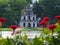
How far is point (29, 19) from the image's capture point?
28438 millimetres

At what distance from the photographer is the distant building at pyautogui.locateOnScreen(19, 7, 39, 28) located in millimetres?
27828

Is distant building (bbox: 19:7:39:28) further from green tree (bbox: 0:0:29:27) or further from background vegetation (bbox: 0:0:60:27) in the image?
green tree (bbox: 0:0:29:27)

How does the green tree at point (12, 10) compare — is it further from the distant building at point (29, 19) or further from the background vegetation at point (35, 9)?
the distant building at point (29, 19)

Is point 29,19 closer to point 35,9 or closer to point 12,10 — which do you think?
point 35,9

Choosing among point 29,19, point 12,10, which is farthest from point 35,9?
point 12,10

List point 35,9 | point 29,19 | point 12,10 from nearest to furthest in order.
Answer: point 12,10
point 35,9
point 29,19

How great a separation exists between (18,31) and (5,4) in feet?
88.7

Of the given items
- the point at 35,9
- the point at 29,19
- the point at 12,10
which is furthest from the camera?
the point at 29,19

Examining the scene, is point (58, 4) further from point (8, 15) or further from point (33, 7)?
point (8, 15)

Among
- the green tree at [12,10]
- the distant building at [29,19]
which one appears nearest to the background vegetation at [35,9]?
the green tree at [12,10]

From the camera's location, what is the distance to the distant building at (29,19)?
91.3 feet

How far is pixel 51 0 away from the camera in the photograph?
27516 millimetres

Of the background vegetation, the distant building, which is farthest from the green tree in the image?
the distant building

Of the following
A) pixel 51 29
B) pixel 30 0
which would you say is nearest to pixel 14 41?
pixel 51 29
